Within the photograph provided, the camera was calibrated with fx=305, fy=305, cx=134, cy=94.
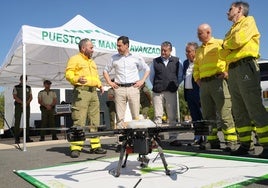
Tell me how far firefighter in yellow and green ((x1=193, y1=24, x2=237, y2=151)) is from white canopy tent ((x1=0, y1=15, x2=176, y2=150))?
312 centimetres

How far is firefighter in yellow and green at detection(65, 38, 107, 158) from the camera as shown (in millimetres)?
5117

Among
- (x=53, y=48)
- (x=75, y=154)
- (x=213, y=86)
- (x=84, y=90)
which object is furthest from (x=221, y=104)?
(x=53, y=48)

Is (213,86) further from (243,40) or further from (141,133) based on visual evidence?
(141,133)

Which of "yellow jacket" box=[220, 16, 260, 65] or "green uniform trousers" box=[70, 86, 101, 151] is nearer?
"yellow jacket" box=[220, 16, 260, 65]

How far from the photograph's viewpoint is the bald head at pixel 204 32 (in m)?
4.89

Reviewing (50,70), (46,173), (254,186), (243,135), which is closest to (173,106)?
(243,135)

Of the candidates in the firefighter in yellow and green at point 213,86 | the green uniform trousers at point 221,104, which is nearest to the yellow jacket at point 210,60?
the firefighter in yellow and green at point 213,86

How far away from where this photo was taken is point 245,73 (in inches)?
152

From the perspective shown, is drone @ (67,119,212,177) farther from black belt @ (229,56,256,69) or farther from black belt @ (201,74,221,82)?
black belt @ (201,74,221,82)

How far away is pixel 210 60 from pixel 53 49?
5771mm

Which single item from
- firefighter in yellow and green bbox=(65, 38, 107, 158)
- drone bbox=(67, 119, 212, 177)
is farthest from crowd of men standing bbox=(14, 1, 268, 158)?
drone bbox=(67, 119, 212, 177)

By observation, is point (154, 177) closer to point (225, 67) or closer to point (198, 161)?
point (198, 161)

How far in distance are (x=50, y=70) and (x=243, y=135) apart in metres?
8.88

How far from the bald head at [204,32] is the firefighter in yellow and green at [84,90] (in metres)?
1.90
